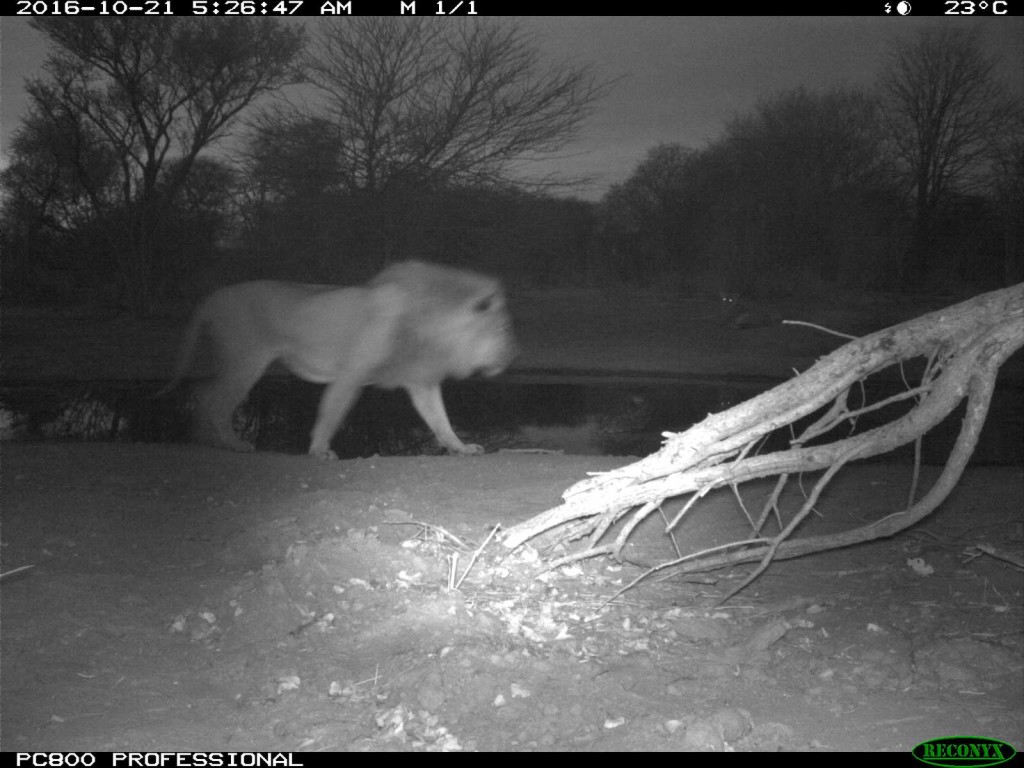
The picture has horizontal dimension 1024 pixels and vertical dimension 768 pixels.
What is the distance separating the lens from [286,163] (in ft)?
56.3

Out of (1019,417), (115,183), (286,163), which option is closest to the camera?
(1019,417)

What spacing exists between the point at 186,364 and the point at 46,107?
9407mm

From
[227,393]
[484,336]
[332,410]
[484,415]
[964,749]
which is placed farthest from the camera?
[484,415]

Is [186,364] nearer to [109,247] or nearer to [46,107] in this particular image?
[46,107]

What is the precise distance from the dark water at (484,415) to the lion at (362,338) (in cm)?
81

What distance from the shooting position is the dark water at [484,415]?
878 cm

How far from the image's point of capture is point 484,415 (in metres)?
10.6

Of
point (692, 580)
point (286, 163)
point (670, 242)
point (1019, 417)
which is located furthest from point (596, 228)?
point (692, 580)

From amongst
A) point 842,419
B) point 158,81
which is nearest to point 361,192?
point 158,81

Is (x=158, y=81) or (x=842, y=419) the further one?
(x=158, y=81)

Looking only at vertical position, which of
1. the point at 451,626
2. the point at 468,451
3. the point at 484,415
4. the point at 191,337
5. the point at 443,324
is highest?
the point at 443,324

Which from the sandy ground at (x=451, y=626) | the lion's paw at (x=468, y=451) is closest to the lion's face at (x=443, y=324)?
the lion's paw at (x=468, y=451)

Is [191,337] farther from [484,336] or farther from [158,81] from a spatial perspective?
[158,81]

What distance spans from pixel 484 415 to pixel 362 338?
351cm
